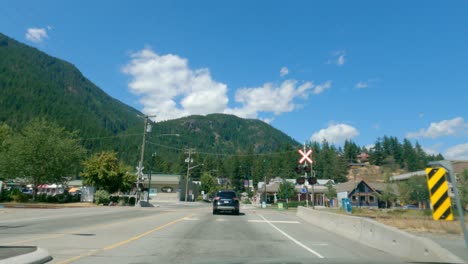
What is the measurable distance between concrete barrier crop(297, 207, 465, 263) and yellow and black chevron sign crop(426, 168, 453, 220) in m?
0.92

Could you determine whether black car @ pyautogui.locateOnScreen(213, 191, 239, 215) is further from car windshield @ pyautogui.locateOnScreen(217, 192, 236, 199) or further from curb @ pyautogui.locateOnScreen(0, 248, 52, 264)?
curb @ pyautogui.locateOnScreen(0, 248, 52, 264)

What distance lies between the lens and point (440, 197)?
643cm

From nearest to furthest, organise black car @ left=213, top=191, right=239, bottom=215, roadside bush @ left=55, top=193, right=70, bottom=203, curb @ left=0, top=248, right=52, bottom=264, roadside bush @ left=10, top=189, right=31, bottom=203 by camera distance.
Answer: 1. curb @ left=0, top=248, right=52, bottom=264
2. black car @ left=213, top=191, right=239, bottom=215
3. roadside bush @ left=10, top=189, right=31, bottom=203
4. roadside bush @ left=55, top=193, right=70, bottom=203

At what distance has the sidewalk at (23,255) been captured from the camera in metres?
6.68

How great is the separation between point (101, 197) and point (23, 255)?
1435 inches

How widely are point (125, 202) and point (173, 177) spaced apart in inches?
1542

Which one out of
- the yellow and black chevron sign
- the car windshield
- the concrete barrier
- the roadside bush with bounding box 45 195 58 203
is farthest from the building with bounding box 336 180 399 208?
the yellow and black chevron sign

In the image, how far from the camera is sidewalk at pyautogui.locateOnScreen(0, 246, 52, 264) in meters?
6.68

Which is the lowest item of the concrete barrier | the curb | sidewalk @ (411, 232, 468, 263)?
the curb

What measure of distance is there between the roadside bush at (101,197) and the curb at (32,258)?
35.8m

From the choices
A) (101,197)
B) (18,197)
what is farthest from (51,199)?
(101,197)

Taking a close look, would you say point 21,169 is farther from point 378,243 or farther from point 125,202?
point 378,243

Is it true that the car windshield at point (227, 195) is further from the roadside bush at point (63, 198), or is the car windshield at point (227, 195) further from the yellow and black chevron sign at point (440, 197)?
the roadside bush at point (63, 198)

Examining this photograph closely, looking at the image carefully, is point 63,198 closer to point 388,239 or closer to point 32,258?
point 32,258
